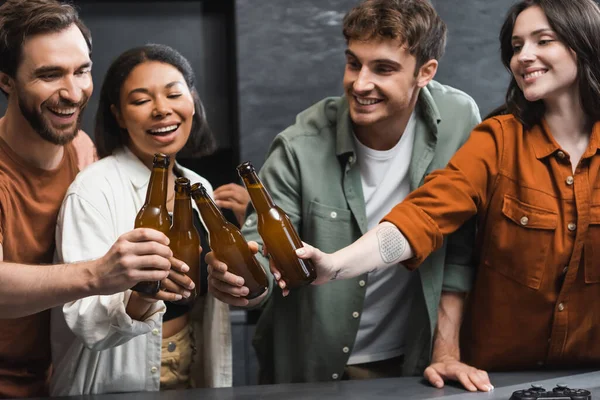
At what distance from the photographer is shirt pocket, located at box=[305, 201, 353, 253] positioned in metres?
2.13

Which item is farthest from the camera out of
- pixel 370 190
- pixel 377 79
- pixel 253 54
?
pixel 253 54

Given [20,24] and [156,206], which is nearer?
[156,206]

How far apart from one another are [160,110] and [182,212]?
1.65 ft

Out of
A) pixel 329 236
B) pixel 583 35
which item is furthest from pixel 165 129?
pixel 583 35

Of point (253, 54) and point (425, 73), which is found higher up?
point (253, 54)

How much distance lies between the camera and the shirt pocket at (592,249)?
6.29ft

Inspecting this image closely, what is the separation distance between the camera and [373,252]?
1878 mm

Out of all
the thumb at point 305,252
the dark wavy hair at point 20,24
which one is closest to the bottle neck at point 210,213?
the thumb at point 305,252

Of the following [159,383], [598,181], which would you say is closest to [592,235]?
[598,181]

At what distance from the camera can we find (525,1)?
6.56ft

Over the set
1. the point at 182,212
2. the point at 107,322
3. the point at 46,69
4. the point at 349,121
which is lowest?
the point at 107,322

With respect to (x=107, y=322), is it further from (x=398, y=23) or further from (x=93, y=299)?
(x=398, y=23)

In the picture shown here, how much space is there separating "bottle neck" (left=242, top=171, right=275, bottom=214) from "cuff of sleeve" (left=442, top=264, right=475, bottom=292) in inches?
23.7

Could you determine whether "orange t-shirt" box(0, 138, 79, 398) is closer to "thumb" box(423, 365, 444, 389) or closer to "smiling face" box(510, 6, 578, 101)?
"thumb" box(423, 365, 444, 389)
